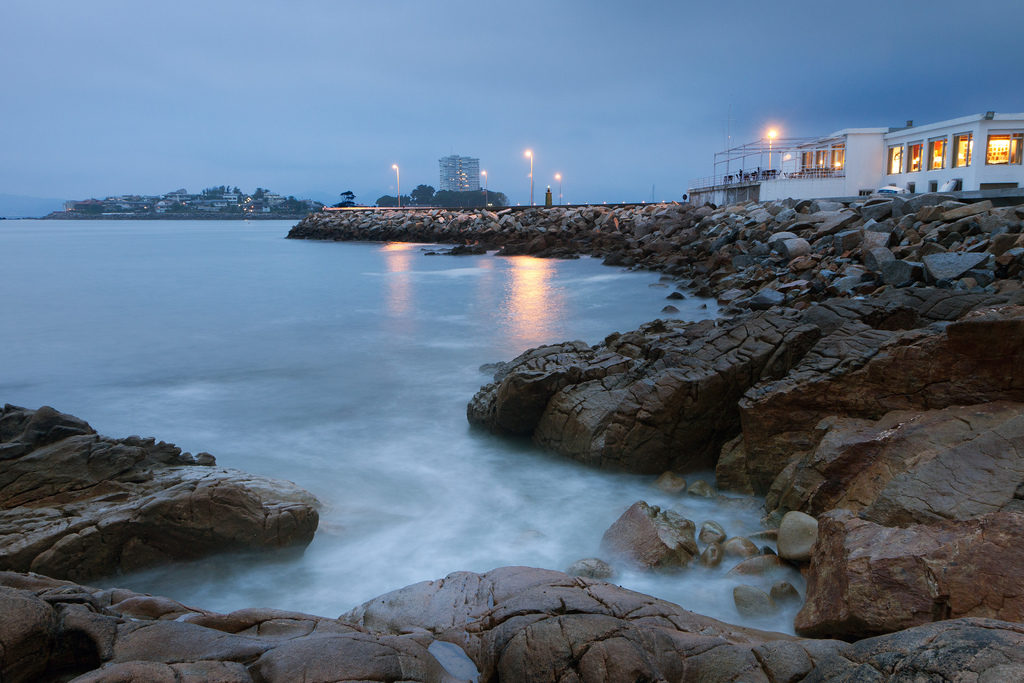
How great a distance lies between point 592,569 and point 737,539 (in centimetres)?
119

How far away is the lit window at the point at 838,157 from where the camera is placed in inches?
1393

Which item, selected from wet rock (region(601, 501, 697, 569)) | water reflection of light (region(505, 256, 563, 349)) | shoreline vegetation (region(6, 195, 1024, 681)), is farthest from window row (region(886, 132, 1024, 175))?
wet rock (region(601, 501, 697, 569))

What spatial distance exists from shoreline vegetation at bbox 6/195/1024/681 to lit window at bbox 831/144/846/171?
27369 mm

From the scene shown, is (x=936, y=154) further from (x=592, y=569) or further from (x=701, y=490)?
(x=592, y=569)

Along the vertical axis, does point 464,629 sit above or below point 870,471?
below

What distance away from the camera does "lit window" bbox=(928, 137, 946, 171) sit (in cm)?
2983

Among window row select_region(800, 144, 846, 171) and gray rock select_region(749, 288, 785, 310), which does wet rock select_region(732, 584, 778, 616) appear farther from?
window row select_region(800, 144, 846, 171)

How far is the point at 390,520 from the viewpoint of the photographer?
642 cm

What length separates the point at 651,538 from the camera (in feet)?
17.1

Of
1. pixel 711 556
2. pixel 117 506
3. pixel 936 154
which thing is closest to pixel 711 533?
pixel 711 556

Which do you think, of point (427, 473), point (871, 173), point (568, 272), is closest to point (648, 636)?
point (427, 473)

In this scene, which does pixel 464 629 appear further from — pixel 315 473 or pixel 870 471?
pixel 315 473

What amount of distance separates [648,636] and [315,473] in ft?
17.6

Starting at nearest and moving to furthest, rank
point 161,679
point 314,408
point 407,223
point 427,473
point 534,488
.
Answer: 1. point 161,679
2. point 534,488
3. point 427,473
4. point 314,408
5. point 407,223
